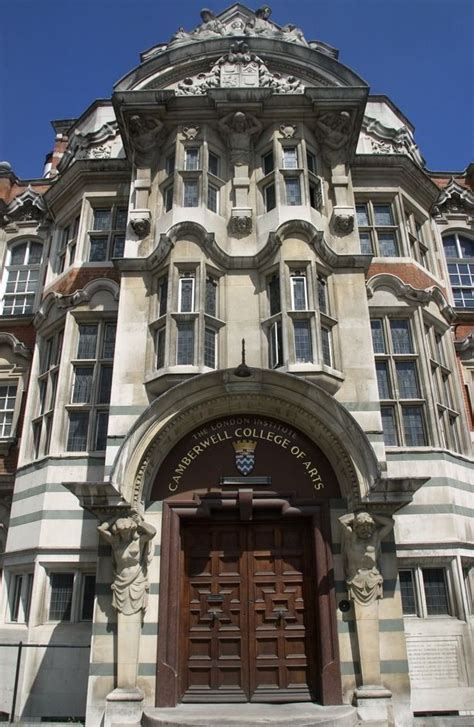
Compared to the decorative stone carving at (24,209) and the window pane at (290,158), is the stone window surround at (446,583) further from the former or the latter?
the decorative stone carving at (24,209)

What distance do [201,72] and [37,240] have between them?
742 cm

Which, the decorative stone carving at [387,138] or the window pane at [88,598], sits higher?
the decorative stone carving at [387,138]

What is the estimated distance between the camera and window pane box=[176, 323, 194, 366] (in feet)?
41.8

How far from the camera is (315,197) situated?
15250mm

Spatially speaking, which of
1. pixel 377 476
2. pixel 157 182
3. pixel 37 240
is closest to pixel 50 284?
pixel 37 240

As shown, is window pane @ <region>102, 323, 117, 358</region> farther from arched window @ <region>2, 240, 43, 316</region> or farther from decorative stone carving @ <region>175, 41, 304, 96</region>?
decorative stone carving @ <region>175, 41, 304, 96</region>

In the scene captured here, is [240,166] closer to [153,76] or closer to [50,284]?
[153,76]

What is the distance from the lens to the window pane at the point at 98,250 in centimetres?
1673

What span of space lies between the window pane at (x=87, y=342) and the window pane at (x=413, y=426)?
8196 mm

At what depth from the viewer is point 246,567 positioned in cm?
1160

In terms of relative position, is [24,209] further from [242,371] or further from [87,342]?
[242,371]

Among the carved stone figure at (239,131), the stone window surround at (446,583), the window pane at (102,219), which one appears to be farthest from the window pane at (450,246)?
the window pane at (102,219)

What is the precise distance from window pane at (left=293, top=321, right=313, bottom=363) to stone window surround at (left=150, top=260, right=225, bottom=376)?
1755 mm

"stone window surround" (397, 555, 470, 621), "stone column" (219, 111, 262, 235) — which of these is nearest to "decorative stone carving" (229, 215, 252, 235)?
"stone column" (219, 111, 262, 235)
